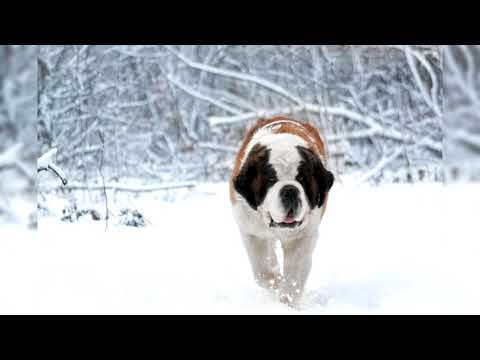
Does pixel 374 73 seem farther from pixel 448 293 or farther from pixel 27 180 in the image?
pixel 27 180

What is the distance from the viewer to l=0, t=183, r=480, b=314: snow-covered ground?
3.12 m

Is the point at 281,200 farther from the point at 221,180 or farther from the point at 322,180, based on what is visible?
the point at 221,180

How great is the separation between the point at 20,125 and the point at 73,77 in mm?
3244

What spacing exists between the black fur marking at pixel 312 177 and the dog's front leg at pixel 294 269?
0.31 meters

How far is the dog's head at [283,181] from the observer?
Answer: 272cm

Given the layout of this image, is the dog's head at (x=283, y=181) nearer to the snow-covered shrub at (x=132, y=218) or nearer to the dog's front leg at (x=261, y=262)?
the dog's front leg at (x=261, y=262)

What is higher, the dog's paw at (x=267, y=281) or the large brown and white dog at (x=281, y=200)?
the large brown and white dog at (x=281, y=200)

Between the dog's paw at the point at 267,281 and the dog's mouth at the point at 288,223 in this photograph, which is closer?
the dog's mouth at the point at 288,223

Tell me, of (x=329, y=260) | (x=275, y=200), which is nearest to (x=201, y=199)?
(x=329, y=260)

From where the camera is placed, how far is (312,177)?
9.32 feet

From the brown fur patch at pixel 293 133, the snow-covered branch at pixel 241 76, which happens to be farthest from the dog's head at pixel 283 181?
the snow-covered branch at pixel 241 76

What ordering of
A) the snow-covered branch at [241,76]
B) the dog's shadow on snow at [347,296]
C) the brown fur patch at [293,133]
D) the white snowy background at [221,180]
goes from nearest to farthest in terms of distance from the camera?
1. the dog's shadow on snow at [347,296]
2. the brown fur patch at [293,133]
3. the white snowy background at [221,180]
4. the snow-covered branch at [241,76]

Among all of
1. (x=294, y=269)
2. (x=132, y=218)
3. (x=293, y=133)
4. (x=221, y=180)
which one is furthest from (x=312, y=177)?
(x=221, y=180)

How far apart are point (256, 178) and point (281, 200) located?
0.23 metres
